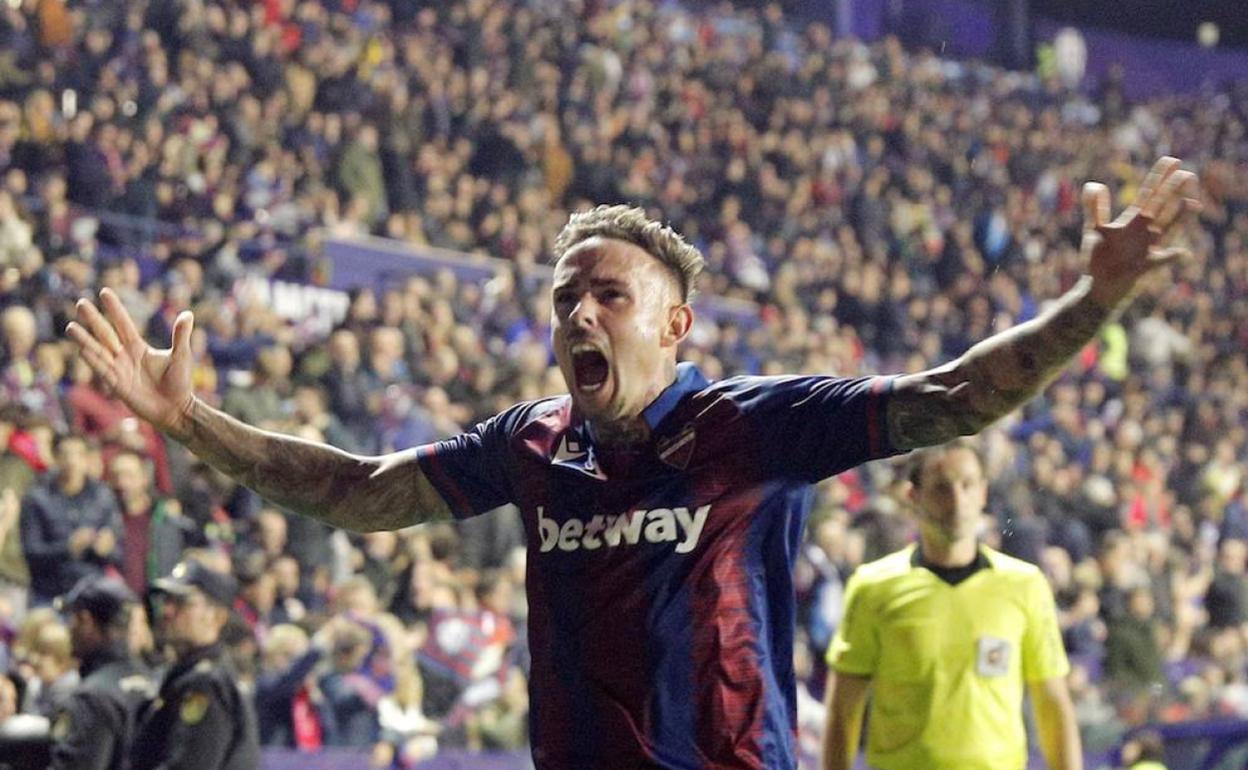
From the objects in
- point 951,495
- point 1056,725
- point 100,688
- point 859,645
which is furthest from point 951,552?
point 100,688

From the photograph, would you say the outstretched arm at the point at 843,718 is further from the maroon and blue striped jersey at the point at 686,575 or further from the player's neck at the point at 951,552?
the maroon and blue striped jersey at the point at 686,575

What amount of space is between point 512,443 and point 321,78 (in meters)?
13.1

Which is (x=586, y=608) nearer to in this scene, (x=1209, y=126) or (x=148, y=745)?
(x=148, y=745)

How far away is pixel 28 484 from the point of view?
9977 mm

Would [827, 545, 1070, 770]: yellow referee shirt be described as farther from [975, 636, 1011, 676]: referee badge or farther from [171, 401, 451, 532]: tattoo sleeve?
[171, 401, 451, 532]: tattoo sleeve

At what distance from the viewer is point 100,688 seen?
6.62 metres

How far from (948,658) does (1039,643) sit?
1.00 ft

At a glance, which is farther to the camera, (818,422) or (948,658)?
(948,658)

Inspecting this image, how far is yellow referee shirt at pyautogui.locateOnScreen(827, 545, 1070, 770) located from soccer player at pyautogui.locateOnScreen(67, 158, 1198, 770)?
215 cm

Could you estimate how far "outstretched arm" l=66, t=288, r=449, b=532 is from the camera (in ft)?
13.8

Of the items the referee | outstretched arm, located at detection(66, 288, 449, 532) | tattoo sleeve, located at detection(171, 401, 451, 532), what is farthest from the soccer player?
the referee

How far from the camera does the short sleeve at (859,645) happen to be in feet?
19.6

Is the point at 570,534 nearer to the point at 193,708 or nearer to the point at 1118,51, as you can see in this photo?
the point at 193,708

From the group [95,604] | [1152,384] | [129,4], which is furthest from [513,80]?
[95,604]
